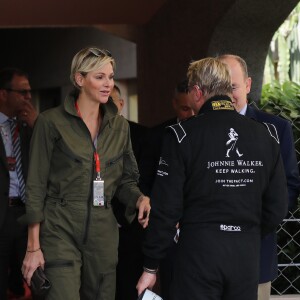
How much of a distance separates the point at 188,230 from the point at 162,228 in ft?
0.38

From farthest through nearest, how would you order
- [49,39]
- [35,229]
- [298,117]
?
[49,39], [298,117], [35,229]

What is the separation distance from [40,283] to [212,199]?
97cm

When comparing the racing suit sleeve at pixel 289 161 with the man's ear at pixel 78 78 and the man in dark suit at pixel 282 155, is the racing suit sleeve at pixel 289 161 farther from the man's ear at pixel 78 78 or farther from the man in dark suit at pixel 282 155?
the man's ear at pixel 78 78

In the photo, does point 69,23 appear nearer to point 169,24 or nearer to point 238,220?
point 169,24

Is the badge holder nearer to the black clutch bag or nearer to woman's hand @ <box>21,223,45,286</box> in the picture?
woman's hand @ <box>21,223,45,286</box>

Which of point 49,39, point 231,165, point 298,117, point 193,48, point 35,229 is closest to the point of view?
point 231,165

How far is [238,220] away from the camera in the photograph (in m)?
3.14

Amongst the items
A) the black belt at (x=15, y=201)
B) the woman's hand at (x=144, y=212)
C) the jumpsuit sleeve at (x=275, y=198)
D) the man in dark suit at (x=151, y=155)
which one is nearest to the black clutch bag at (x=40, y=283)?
the woman's hand at (x=144, y=212)

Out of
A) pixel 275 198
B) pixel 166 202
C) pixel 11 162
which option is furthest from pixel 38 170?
pixel 11 162

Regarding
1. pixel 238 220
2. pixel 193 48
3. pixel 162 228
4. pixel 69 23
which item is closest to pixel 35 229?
pixel 162 228

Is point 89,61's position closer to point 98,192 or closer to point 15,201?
point 98,192

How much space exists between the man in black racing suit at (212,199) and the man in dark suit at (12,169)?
1.70 m

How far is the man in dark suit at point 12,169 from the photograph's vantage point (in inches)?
184

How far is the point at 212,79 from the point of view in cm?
324
